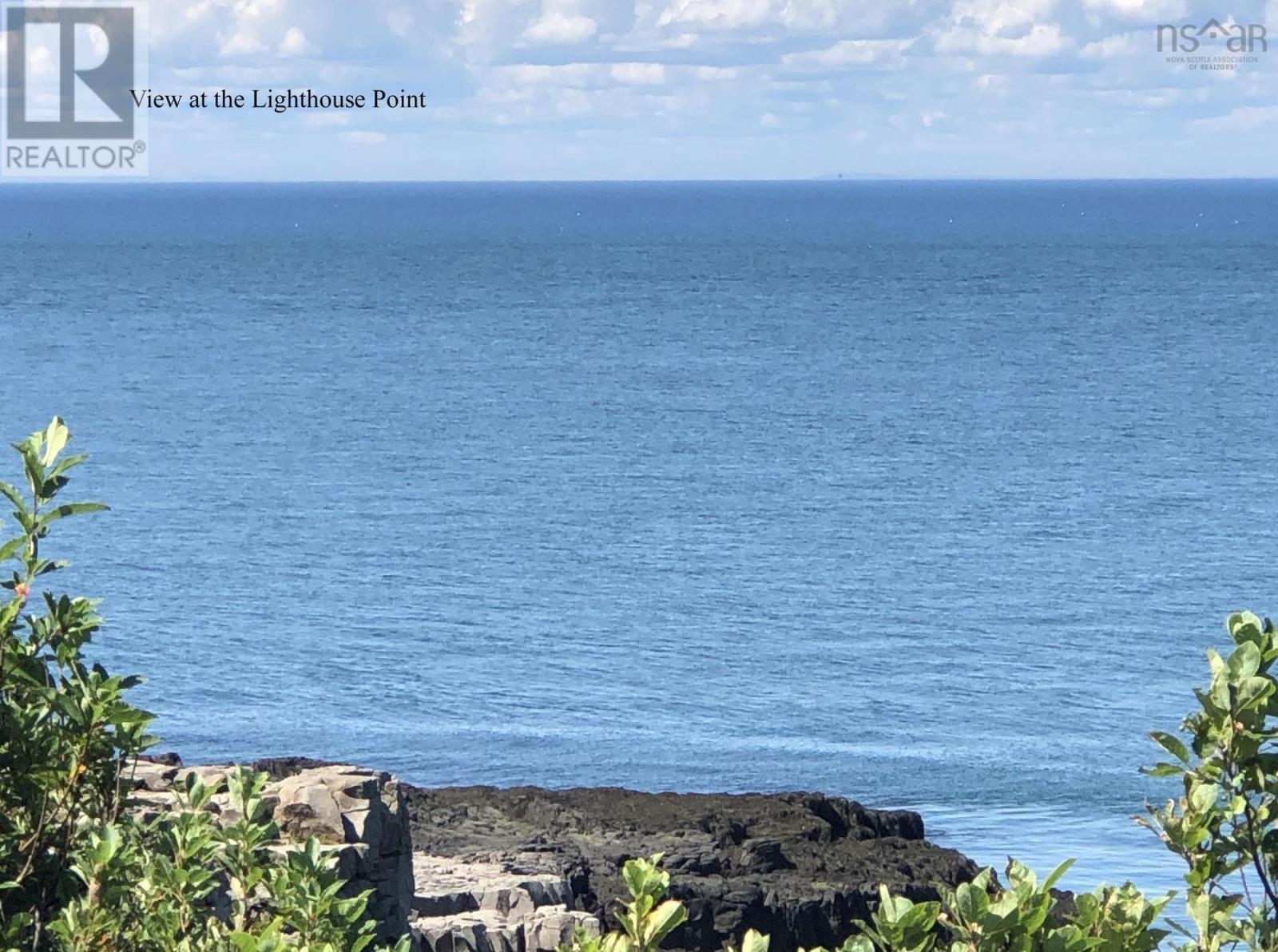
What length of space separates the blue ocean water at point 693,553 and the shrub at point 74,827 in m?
23.4

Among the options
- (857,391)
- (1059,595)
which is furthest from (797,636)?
(857,391)

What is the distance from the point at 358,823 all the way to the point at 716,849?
10745 mm

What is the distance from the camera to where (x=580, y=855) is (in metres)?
25.1

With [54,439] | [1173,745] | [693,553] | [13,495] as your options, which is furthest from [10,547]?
[693,553]

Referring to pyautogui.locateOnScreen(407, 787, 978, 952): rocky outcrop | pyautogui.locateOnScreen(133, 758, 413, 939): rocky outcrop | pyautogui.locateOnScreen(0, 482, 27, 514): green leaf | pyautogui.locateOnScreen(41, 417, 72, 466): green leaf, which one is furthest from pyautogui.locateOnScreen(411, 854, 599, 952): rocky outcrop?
pyautogui.locateOnScreen(41, 417, 72, 466): green leaf

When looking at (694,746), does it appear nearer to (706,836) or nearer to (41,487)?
(706,836)

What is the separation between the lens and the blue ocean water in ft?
119

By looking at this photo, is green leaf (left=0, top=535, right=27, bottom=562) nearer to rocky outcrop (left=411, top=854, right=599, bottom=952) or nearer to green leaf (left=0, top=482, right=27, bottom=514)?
green leaf (left=0, top=482, right=27, bottom=514)

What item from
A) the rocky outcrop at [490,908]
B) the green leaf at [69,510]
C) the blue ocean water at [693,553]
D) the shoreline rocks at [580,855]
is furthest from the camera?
the blue ocean water at [693,553]

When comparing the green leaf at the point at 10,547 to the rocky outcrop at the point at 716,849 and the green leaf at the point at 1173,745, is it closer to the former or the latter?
the green leaf at the point at 1173,745

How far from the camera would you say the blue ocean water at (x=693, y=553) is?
36219mm

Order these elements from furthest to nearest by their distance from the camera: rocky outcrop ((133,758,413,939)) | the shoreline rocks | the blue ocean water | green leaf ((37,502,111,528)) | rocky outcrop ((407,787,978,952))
→ the blue ocean water < rocky outcrop ((407,787,978,952)) < the shoreline rocks < rocky outcrop ((133,758,413,939)) < green leaf ((37,502,111,528))

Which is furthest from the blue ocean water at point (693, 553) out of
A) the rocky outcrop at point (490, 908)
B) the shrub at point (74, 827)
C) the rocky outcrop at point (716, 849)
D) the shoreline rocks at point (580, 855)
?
the shrub at point (74, 827)

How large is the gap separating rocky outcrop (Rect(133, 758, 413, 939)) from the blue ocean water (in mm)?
14570
